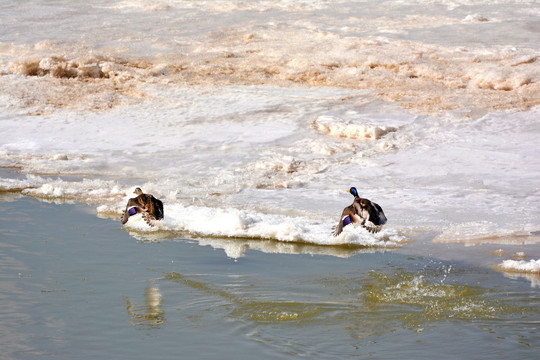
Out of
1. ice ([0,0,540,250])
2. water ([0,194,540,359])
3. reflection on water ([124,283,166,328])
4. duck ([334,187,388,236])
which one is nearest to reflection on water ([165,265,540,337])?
water ([0,194,540,359])

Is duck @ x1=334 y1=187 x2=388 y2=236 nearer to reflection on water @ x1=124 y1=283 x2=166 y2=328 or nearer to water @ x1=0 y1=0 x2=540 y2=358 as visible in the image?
water @ x1=0 y1=0 x2=540 y2=358

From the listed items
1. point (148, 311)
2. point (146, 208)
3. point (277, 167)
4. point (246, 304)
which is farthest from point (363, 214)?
point (277, 167)

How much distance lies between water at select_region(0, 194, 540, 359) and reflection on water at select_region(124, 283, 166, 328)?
0.06ft

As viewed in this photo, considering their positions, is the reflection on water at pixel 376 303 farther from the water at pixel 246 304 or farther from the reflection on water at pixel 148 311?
the reflection on water at pixel 148 311

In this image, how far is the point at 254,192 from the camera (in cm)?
1069

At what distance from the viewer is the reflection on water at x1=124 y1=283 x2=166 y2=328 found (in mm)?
6555

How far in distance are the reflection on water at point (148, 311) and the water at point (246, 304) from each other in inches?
0.7

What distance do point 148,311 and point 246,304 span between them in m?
0.85

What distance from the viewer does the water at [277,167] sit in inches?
264

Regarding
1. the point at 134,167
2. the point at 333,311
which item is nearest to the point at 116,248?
the point at 333,311

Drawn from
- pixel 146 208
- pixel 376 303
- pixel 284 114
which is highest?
pixel 284 114

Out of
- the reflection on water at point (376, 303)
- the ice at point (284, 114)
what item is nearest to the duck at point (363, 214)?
the reflection on water at point (376, 303)

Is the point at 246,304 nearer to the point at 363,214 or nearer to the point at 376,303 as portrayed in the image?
the point at 376,303

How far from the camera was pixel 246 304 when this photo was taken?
22.6ft
